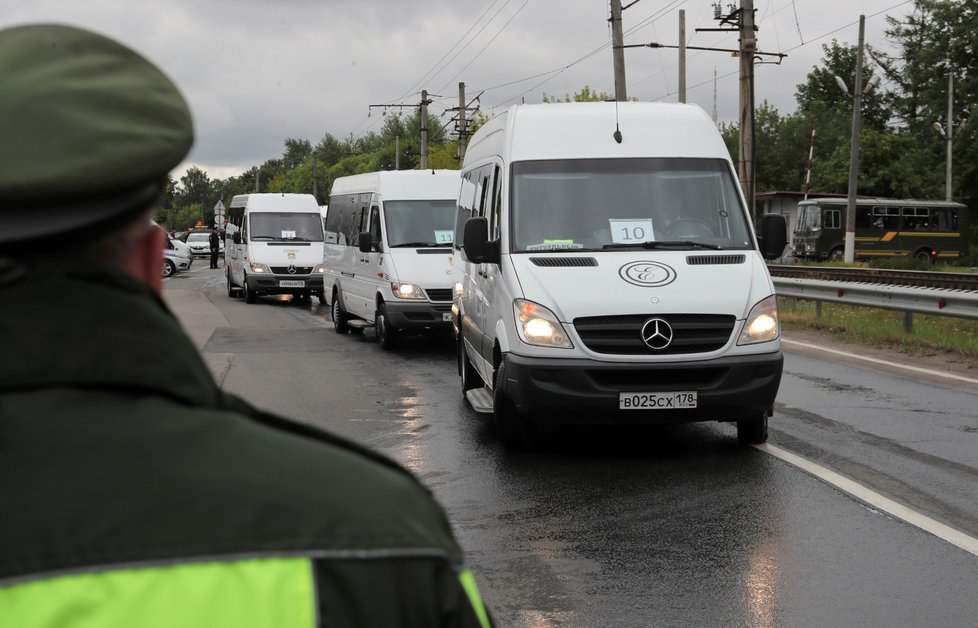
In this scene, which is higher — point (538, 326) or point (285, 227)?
point (285, 227)

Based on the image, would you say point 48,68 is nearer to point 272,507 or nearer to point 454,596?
point 272,507

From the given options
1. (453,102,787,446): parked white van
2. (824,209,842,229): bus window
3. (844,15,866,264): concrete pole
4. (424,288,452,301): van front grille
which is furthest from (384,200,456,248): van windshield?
(824,209,842,229): bus window

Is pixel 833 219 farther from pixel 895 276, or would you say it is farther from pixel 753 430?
pixel 753 430

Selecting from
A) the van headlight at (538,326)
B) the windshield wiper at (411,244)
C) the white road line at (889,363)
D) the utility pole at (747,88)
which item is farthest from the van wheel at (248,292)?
the van headlight at (538,326)

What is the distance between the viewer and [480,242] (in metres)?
9.01

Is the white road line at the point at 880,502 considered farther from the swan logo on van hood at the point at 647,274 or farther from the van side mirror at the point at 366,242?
the van side mirror at the point at 366,242

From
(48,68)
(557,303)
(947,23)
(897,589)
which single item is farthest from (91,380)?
(947,23)

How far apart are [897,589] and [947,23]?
7481 centimetres

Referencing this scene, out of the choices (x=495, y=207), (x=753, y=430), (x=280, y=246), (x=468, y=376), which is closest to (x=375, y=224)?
(x=468, y=376)

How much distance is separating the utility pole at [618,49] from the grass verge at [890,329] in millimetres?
13347

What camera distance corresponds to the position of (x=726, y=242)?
9.09 metres

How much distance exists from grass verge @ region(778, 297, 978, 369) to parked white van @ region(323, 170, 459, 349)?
18.3ft

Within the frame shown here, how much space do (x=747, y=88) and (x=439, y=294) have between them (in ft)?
44.1

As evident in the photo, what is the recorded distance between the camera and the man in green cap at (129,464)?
3.52ft
